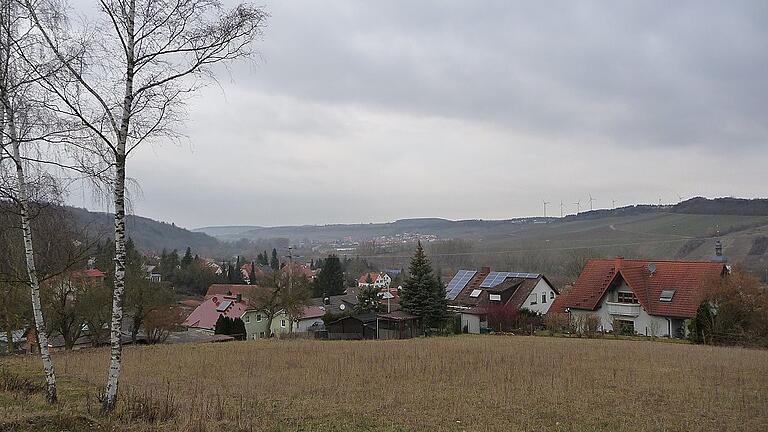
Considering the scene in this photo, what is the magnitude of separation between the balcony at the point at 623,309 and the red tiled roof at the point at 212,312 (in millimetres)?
30598

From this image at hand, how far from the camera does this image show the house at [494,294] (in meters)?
44.3

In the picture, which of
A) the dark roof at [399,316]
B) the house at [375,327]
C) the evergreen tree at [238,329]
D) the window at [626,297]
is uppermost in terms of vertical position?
the window at [626,297]

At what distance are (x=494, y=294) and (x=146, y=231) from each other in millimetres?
44426

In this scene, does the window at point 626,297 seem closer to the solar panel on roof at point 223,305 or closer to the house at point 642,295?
the house at point 642,295

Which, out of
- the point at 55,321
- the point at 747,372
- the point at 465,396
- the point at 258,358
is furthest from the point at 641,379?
the point at 55,321

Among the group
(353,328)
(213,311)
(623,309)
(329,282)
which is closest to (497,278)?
(623,309)

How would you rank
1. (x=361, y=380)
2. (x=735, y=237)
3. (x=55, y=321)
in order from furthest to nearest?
(x=735, y=237) → (x=55, y=321) → (x=361, y=380)

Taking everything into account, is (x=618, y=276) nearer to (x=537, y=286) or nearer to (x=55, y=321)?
(x=537, y=286)

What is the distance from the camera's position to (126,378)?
15.1 m

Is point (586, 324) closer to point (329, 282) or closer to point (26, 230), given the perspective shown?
point (26, 230)

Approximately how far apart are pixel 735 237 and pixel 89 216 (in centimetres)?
8251

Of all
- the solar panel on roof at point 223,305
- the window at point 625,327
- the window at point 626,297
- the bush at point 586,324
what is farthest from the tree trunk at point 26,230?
the solar panel on roof at point 223,305

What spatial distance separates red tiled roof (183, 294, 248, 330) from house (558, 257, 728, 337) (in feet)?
93.9

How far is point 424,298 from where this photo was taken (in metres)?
38.7
